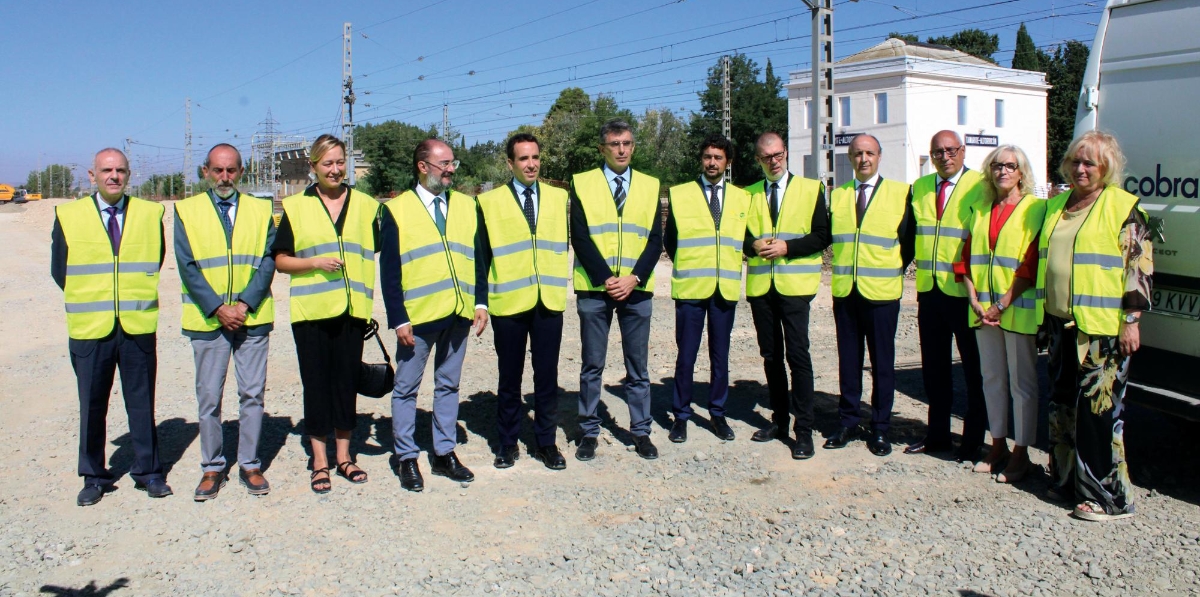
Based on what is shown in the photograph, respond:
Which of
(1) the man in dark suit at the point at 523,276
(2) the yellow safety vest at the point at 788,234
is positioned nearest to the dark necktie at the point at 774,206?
(2) the yellow safety vest at the point at 788,234

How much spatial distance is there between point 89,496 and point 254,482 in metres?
0.90

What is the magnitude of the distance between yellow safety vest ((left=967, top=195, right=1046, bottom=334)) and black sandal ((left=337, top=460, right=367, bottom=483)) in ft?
12.8

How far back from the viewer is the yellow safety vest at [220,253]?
5.00 m

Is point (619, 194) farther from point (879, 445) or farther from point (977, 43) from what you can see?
point (977, 43)

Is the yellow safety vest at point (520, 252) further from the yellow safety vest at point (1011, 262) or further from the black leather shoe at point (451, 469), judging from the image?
the yellow safety vest at point (1011, 262)

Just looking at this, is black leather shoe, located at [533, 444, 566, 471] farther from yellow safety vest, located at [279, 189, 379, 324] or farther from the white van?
the white van

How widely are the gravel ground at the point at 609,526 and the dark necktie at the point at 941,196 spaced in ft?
5.30

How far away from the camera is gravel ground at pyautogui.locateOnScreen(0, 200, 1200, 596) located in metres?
3.95

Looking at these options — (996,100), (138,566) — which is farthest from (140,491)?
(996,100)

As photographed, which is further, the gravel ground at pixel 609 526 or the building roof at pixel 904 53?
the building roof at pixel 904 53

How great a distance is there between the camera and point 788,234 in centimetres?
582

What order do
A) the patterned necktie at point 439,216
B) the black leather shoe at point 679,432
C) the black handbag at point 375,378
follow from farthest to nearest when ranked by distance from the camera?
the black leather shoe at point 679,432 < the black handbag at point 375,378 < the patterned necktie at point 439,216

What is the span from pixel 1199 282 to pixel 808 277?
2.17 meters

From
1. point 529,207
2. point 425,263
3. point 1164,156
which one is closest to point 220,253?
point 425,263
